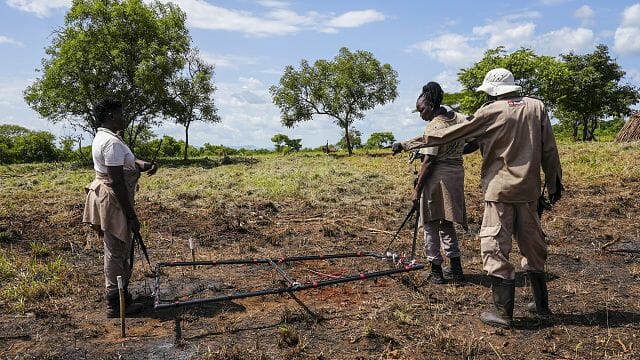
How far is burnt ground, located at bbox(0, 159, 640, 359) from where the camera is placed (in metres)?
4.09

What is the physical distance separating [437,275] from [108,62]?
80.6 feet

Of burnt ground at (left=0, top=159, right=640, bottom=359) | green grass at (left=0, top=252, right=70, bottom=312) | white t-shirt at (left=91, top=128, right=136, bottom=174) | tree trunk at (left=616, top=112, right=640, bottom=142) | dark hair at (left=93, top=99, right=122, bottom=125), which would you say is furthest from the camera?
tree trunk at (left=616, top=112, right=640, bottom=142)

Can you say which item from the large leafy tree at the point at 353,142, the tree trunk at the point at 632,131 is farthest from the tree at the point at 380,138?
the tree trunk at the point at 632,131

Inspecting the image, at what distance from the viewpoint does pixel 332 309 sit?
5.00 metres

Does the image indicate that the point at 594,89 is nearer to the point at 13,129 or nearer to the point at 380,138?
the point at 380,138

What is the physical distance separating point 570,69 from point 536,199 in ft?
131

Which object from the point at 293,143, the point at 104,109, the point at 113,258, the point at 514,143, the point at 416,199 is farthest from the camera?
the point at 293,143

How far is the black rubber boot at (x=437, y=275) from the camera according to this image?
5648mm

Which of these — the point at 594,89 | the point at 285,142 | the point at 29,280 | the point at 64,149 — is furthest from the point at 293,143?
the point at 29,280

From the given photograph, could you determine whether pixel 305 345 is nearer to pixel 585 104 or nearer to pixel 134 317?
pixel 134 317

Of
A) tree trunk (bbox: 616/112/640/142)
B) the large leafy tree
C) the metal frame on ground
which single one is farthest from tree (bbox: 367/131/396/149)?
the metal frame on ground

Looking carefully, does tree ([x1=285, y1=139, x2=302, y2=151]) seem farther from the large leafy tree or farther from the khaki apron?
the khaki apron

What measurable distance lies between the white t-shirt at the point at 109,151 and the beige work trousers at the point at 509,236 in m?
3.40

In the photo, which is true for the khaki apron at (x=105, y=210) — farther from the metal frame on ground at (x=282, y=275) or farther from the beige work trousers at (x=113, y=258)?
the metal frame on ground at (x=282, y=275)
